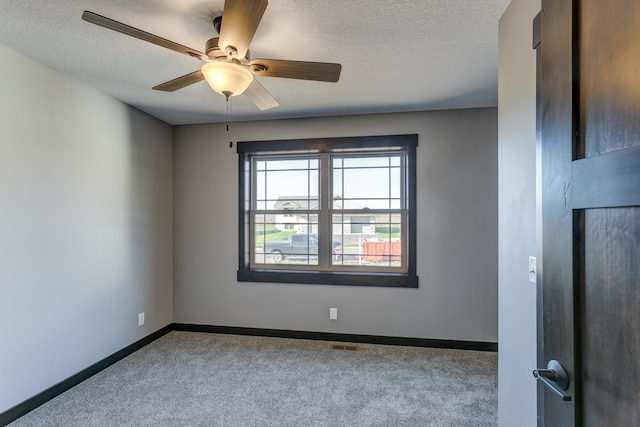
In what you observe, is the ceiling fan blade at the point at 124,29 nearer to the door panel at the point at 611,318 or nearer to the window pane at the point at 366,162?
the door panel at the point at 611,318

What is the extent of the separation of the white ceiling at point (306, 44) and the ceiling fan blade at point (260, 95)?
255 millimetres

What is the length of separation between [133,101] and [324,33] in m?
2.15

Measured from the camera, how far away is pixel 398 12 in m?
1.73

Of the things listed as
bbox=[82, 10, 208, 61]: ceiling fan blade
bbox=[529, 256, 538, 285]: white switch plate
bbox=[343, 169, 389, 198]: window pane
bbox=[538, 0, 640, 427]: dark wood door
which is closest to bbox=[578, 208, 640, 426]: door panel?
bbox=[538, 0, 640, 427]: dark wood door

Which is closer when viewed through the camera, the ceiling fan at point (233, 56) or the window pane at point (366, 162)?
the ceiling fan at point (233, 56)

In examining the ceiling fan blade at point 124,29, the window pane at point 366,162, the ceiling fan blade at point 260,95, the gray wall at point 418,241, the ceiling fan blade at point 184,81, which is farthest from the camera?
the window pane at point 366,162

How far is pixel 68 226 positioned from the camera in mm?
2527

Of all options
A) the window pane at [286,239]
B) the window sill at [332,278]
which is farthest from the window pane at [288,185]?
the window sill at [332,278]

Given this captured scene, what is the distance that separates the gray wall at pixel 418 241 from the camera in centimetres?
325

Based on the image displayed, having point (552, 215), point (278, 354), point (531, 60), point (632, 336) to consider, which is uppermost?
point (531, 60)

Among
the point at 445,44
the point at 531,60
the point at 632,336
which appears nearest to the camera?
the point at 632,336

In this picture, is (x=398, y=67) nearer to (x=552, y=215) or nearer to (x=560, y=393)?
(x=552, y=215)

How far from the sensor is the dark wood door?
0.63 meters

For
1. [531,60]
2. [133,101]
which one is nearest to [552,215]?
[531,60]
